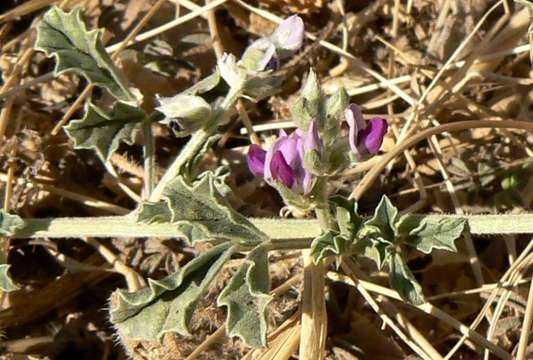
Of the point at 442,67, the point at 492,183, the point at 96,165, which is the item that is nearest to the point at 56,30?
the point at 96,165

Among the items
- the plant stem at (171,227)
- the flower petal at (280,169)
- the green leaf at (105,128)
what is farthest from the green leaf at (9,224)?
the flower petal at (280,169)

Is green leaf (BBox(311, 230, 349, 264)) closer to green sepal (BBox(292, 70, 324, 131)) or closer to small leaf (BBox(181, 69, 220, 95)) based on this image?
green sepal (BBox(292, 70, 324, 131))

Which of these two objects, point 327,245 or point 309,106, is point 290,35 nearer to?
point 309,106

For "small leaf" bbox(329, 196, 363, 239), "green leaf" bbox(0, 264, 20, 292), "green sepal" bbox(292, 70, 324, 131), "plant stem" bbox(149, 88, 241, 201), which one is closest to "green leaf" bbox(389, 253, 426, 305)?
"small leaf" bbox(329, 196, 363, 239)

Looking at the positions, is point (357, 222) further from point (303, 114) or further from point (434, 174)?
point (434, 174)

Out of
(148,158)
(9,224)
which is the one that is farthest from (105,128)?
(9,224)

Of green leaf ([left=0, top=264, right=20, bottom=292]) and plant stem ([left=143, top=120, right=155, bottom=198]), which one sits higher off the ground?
plant stem ([left=143, top=120, right=155, bottom=198])

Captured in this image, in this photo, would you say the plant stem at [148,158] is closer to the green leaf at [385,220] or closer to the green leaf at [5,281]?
the green leaf at [5,281]
